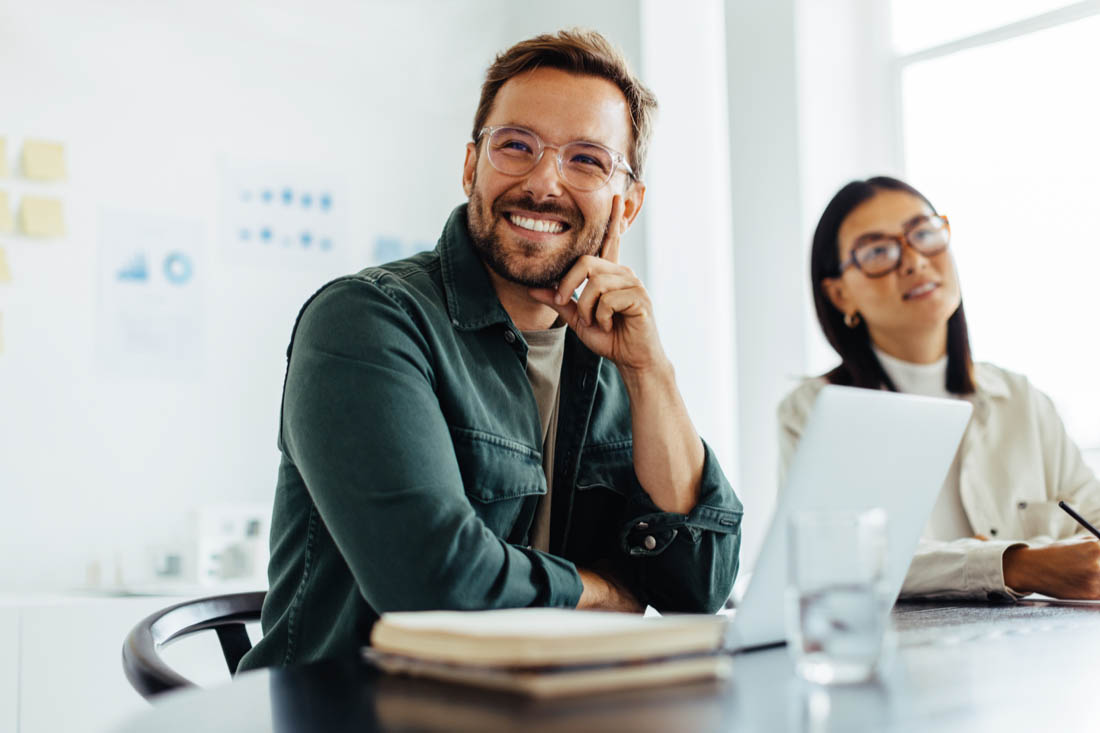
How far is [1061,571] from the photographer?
139 cm

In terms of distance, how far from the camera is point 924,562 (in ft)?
4.83

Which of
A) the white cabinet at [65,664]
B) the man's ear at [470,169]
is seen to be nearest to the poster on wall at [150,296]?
the white cabinet at [65,664]

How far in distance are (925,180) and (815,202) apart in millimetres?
434

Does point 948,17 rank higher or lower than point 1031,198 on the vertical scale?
higher

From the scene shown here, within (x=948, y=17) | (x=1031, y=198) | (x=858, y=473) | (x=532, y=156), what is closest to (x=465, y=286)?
(x=532, y=156)

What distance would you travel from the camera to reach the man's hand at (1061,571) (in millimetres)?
1385

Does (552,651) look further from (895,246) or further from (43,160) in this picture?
(43,160)

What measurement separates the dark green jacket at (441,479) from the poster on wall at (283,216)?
180 centimetres

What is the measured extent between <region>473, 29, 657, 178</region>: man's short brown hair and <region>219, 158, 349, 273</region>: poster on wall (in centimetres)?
168

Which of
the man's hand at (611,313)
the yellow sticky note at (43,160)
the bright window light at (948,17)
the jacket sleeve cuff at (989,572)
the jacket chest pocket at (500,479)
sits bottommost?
the jacket sleeve cuff at (989,572)

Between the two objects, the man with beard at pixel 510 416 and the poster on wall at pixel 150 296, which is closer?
the man with beard at pixel 510 416

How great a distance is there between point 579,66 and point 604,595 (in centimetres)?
77

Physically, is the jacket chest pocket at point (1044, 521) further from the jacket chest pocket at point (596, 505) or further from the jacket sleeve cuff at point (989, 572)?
the jacket chest pocket at point (596, 505)

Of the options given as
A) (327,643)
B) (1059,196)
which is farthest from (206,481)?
(1059,196)
